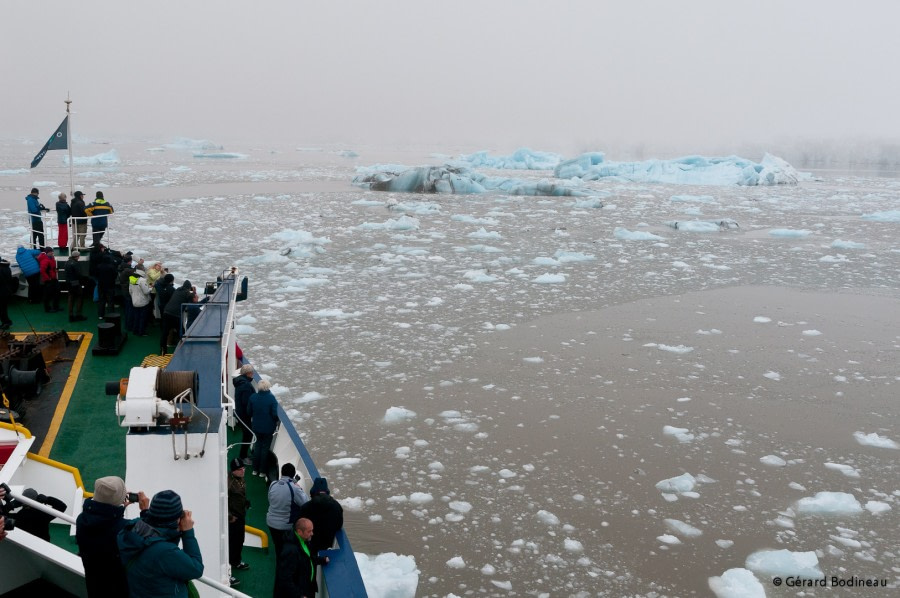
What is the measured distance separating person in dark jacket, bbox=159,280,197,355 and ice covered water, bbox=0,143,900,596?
65.5 inches

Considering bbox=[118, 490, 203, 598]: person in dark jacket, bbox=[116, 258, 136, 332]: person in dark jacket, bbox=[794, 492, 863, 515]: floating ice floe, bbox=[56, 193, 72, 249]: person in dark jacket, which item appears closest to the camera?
bbox=[118, 490, 203, 598]: person in dark jacket

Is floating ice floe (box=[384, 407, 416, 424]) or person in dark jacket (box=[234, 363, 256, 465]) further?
floating ice floe (box=[384, 407, 416, 424])

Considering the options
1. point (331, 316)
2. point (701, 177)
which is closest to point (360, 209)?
point (331, 316)

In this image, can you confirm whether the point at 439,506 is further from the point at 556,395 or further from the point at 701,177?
the point at 701,177

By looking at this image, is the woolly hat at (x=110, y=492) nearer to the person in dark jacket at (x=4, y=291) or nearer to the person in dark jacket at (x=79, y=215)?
the person in dark jacket at (x=4, y=291)

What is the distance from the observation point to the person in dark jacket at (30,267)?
8.81 m

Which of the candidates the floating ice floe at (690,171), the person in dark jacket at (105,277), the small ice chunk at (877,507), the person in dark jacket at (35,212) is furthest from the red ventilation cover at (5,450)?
the floating ice floe at (690,171)

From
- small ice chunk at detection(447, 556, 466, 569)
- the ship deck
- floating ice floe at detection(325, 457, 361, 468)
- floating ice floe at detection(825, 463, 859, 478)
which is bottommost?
small ice chunk at detection(447, 556, 466, 569)

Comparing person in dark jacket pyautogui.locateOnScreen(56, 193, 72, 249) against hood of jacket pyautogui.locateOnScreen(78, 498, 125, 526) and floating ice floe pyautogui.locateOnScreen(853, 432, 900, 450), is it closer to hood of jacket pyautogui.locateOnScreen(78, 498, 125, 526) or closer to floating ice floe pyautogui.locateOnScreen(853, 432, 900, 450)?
hood of jacket pyautogui.locateOnScreen(78, 498, 125, 526)

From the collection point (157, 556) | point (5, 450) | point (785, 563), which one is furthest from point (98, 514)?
point (785, 563)

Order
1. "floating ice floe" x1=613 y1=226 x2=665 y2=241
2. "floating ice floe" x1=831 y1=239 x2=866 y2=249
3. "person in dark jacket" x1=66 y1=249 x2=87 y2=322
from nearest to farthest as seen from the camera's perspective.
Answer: "person in dark jacket" x1=66 y1=249 x2=87 y2=322 → "floating ice floe" x1=831 y1=239 x2=866 y2=249 → "floating ice floe" x1=613 y1=226 x2=665 y2=241

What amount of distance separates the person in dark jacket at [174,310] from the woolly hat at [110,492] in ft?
15.6

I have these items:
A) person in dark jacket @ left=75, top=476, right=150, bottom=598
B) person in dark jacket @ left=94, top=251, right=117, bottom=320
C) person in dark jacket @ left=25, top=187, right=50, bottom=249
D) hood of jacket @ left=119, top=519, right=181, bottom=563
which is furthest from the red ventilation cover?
person in dark jacket @ left=25, top=187, right=50, bottom=249

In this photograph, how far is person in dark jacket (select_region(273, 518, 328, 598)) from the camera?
12.8 ft
